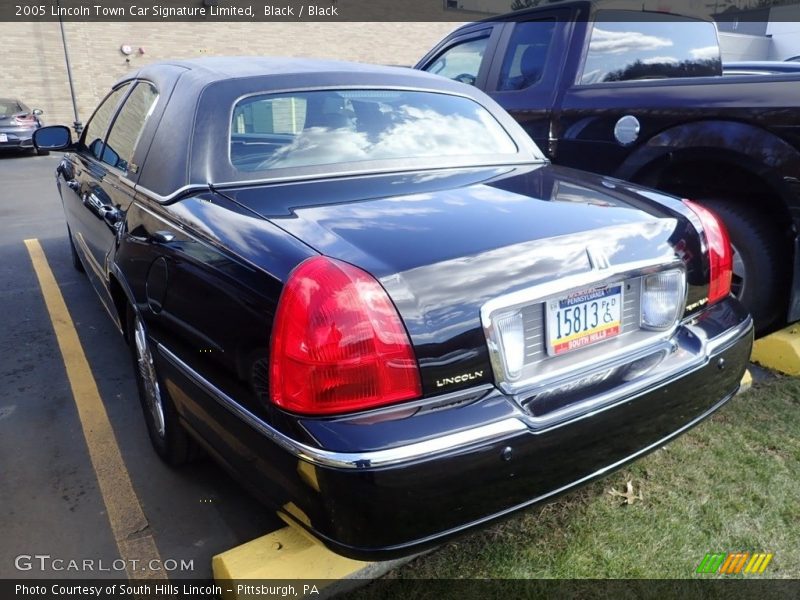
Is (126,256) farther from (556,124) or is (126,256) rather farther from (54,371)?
(556,124)

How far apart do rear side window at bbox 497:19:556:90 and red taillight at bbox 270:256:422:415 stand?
10.5ft

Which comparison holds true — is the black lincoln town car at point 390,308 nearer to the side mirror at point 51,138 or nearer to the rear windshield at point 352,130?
the rear windshield at point 352,130

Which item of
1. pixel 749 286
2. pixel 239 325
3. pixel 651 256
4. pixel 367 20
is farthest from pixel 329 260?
pixel 367 20

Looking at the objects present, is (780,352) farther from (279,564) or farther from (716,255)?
(279,564)

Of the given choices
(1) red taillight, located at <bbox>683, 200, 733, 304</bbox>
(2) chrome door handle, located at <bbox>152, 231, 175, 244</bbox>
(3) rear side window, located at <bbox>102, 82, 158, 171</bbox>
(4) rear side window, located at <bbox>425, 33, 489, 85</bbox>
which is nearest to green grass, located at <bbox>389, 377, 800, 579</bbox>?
(1) red taillight, located at <bbox>683, 200, 733, 304</bbox>

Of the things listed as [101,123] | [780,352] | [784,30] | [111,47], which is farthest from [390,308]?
[784,30]

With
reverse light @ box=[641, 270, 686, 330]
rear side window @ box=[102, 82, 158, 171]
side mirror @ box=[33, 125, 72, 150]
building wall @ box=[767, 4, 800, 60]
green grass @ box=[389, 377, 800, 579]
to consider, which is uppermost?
building wall @ box=[767, 4, 800, 60]

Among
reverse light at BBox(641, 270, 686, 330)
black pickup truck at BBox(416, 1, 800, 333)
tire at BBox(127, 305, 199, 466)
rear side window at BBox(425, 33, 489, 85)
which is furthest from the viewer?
rear side window at BBox(425, 33, 489, 85)

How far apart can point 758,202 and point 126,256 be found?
3.20 m

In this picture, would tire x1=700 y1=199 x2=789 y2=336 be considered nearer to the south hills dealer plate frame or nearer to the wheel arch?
the wheel arch

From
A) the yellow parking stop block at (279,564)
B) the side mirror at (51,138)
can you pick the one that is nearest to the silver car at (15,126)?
the side mirror at (51,138)

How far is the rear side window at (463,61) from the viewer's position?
4.86 metres

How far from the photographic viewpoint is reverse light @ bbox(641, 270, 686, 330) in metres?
2.17

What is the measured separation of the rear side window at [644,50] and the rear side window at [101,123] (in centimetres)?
286
